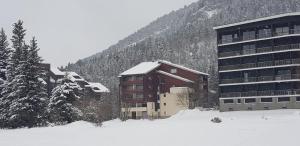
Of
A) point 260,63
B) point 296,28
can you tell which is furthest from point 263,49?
point 296,28

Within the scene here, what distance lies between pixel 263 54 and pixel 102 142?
54.0 m

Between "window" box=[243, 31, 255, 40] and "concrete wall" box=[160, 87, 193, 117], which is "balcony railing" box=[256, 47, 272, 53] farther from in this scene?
"concrete wall" box=[160, 87, 193, 117]

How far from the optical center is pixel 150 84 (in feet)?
333

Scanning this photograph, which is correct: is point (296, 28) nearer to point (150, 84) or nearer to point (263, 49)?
point (263, 49)

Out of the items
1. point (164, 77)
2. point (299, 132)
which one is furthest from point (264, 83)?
point (299, 132)

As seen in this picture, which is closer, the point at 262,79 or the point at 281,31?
the point at 281,31

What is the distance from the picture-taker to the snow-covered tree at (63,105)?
2491 inches

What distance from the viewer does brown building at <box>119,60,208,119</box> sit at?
324 ft

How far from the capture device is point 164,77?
4013 inches

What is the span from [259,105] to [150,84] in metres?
31.5

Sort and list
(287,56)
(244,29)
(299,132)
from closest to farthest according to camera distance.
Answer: (299,132) → (287,56) → (244,29)

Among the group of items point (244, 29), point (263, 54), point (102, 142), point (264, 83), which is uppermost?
point (244, 29)

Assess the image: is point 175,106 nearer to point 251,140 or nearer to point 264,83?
point 264,83

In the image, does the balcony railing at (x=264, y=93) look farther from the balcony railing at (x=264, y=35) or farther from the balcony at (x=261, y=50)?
the balcony railing at (x=264, y=35)
